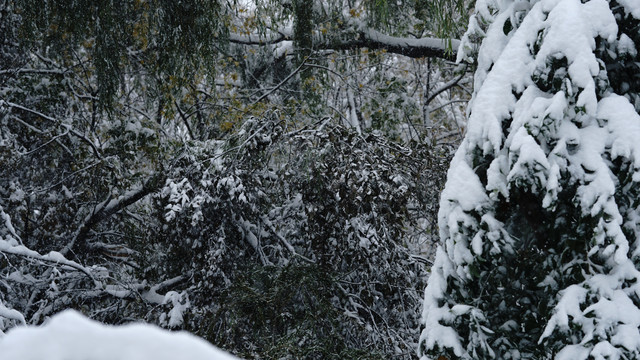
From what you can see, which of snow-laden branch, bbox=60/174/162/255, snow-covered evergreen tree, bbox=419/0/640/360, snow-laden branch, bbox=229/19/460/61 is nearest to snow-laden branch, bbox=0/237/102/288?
snow-laden branch, bbox=60/174/162/255

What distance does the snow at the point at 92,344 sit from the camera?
65 centimetres

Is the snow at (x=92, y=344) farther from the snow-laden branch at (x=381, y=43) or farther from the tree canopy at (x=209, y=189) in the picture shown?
the snow-laden branch at (x=381, y=43)

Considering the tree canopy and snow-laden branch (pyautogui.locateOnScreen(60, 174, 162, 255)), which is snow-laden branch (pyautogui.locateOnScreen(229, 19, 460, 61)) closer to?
the tree canopy

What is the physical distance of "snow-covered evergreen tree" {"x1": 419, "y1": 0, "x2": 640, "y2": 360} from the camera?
2.41 meters

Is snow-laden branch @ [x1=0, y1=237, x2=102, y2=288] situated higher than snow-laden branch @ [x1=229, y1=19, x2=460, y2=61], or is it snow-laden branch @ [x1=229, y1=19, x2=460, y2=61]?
snow-laden branch @ [x1=229, y1=19, x2=460, y2=61]

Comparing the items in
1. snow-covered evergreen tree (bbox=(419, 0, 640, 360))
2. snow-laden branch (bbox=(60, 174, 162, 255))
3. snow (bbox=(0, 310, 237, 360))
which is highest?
snow (bbox=(0, 310, 237, 360))

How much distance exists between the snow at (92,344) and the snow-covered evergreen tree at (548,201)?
201cm

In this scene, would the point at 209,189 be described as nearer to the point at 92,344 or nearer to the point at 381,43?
the point at 381,43

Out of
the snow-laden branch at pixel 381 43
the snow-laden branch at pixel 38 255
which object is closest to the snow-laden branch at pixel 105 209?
the snow-laden branch at pixel 38 255

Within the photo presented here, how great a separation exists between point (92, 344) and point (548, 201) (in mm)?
2095

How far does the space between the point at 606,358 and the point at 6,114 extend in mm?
6422

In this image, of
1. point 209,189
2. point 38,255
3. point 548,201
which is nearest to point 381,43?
point 209,189

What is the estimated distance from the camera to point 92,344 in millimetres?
659

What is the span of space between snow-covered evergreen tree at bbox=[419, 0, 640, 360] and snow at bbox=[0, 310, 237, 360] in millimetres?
2014
